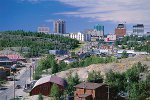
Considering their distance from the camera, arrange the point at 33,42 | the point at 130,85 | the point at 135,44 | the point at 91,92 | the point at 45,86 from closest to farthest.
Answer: the point at 91,92
the point at 130,85
the point at 45,86
the point at 33,42
the point at 135,44

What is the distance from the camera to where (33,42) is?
113 meters

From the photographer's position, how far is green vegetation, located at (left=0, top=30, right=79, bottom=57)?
103m

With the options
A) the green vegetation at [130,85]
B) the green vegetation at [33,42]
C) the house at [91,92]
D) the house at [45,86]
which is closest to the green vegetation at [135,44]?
the green vegetation at [33,42]

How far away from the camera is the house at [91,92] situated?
31.4 metres

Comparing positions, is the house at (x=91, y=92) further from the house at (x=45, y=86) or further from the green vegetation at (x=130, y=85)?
the house at (x=45, y=86)

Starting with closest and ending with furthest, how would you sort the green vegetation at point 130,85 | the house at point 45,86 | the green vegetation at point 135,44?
the green vegetation at point 130,85, the house at point 45,86, the green vegetation at point 135,44

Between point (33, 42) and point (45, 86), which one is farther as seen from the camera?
point (33, 42)

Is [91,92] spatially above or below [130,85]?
below

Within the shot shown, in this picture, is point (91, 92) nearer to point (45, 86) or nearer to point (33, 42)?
point (45, 86)

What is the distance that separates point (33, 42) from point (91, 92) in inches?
3253

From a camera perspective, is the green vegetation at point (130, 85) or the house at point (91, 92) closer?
the green vegetation at point (130, 85)

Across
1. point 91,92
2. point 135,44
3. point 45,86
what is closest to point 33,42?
point 135,44

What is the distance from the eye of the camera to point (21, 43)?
110062mm

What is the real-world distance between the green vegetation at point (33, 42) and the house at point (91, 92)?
6619 centimetres
